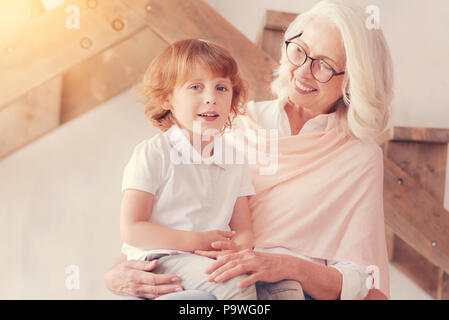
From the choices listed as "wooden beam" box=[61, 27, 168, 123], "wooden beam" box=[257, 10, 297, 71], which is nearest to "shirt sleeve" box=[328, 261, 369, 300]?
"wooden beam" box=[257, 10, 297, 71]

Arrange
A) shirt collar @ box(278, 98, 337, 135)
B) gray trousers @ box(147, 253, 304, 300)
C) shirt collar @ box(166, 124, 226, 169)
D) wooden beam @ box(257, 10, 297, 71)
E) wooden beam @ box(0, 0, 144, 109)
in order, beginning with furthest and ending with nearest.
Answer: wooden beam @ box(257, 10, 297, 71) < wooden beam @ box(0, 0, 144, 109) < shirt collar @ box(278, 98, 337, 135) < shirt collar @ box(166, 124, 226, 169) < gray trousers @ box(147, 253, 304, 300)

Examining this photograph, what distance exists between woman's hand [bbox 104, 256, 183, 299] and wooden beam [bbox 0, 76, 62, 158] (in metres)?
0.87

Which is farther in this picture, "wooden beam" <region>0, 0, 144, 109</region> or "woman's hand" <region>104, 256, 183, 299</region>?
"wooden beam" <region>0, 0, 144, 109</region>

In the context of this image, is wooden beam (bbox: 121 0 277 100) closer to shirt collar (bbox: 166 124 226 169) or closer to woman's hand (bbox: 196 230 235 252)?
shirt collar (bbox: 166 124 226 169)

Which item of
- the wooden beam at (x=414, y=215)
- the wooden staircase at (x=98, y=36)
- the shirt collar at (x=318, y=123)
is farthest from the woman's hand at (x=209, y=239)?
the wooden beam at (x=414, y=215)

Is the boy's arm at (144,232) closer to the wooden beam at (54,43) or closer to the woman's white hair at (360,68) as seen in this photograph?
the woman's white hair at (360,68)

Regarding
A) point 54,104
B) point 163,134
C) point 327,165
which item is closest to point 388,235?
point 327,165

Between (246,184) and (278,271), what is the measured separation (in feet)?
0.64

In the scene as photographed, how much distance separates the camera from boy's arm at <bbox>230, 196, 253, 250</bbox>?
965 mm

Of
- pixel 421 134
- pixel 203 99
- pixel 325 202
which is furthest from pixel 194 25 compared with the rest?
pixel 421 134

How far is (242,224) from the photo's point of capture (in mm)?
980

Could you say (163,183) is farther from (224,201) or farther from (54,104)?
(54,104)

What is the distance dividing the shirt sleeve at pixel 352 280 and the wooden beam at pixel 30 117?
1.08 meters
